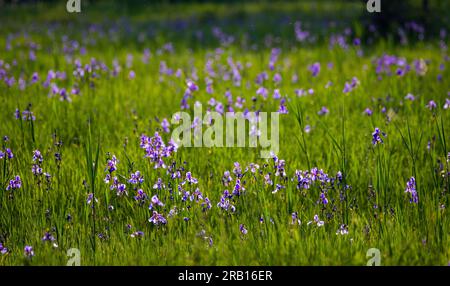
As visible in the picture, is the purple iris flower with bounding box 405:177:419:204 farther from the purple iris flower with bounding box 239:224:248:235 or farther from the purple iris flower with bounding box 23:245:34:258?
the purple iris flower with bounding box 23:245:34:258

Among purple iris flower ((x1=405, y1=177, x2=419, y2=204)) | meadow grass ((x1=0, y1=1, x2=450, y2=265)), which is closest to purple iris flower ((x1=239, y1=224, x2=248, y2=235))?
meadow grass ((x1=0, y1=1, x2=450, y2=265))

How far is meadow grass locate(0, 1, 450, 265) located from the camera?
3246mm

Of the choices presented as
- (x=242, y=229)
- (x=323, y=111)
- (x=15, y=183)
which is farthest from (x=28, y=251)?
(x=323, y=111)

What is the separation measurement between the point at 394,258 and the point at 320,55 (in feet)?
18.9

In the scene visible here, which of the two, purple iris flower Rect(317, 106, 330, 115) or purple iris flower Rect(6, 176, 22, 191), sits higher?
purple iris flower Rect(317, 106, 330, 115)

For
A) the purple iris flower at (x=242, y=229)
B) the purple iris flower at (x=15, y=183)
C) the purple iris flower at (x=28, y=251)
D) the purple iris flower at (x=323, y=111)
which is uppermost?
the purple iris flower at (x=323, y=111)

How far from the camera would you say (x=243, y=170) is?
4.25 metres

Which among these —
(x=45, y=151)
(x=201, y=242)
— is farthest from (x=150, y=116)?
(x=201, y=242)

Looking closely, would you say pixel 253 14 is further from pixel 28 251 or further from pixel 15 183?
pixel 28 251

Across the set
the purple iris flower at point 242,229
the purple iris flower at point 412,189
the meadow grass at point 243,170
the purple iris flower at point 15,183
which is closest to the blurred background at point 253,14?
the meadow grass at point 243,170

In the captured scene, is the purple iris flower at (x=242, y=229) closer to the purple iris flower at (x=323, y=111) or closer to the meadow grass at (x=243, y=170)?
the meadow grass at (x=243, y=170)

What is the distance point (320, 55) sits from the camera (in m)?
8.49

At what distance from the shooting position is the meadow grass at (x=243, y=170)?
10.6 feet
